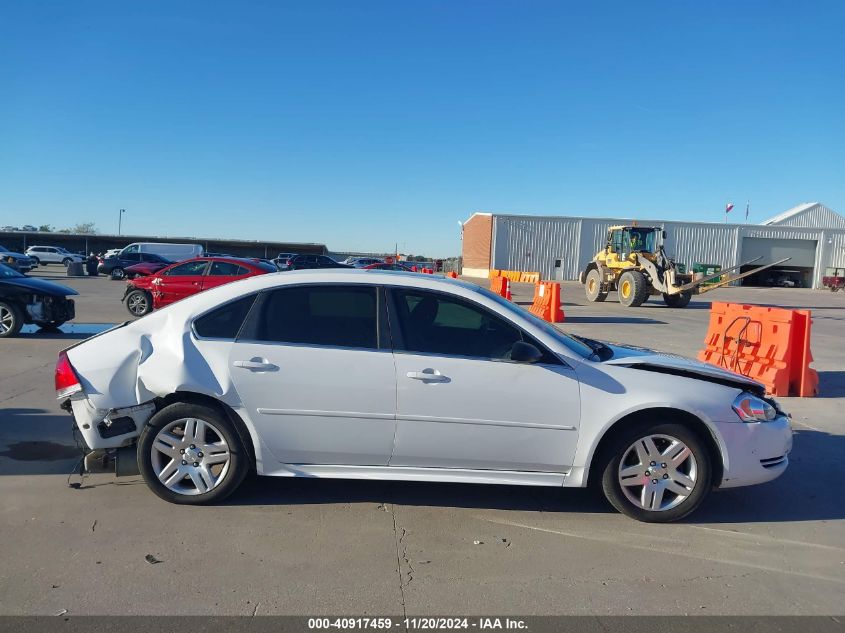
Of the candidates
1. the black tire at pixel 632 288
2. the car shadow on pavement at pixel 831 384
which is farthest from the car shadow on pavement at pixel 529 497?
the black tire at pixel 632 288

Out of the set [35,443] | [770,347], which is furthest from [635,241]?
[35,443]

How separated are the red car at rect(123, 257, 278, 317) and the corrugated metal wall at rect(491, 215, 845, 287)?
41.9 m

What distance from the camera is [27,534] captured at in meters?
3.96

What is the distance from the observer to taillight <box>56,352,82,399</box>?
4.34 metres

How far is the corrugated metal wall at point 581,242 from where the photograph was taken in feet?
188

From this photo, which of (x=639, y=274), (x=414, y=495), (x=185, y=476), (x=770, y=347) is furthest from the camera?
(x=639, y=274)

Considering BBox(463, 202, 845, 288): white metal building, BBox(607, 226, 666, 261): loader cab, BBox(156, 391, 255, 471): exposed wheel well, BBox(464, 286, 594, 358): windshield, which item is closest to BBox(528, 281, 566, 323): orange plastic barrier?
BBox(607, 226, 666, 261): loader cab

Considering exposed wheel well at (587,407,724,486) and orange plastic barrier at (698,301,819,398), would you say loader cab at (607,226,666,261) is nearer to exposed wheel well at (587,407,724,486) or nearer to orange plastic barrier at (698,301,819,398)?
orange plastic barrier at (698,301,819,398)

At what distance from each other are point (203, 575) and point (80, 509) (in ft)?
4.45

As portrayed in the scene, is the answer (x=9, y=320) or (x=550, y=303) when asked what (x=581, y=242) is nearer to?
(x=550, y=303)

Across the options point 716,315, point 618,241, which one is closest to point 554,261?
point 618,241

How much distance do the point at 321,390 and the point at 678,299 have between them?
76.6 feet

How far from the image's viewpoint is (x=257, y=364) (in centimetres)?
423

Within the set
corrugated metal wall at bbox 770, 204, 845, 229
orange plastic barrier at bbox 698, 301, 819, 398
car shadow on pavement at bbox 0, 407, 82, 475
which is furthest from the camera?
corrugated metal wall at bbox 770, 204, 845, 229
